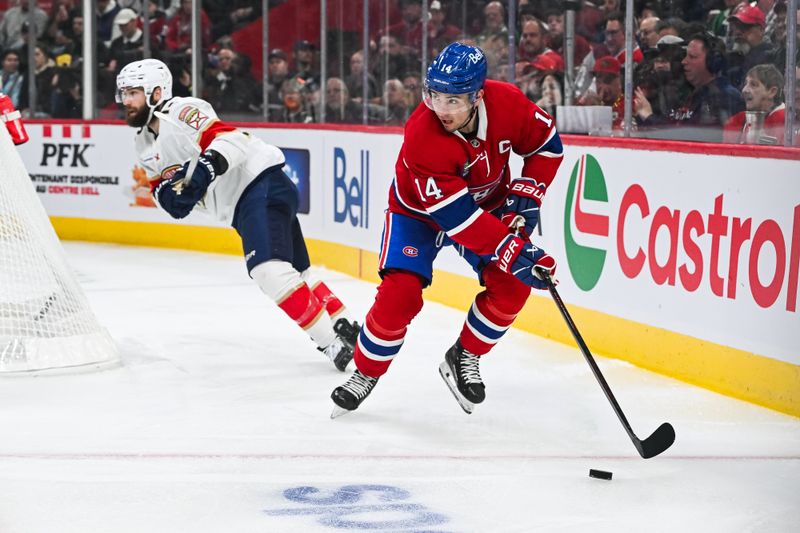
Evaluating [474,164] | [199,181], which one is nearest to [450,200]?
[474,164]

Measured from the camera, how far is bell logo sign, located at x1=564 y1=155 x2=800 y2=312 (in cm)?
380

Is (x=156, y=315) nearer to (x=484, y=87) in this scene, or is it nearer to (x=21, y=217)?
(x=21, y=217)

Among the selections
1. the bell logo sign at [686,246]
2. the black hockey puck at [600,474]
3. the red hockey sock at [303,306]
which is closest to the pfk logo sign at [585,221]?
the bell logo sign at [686,246]

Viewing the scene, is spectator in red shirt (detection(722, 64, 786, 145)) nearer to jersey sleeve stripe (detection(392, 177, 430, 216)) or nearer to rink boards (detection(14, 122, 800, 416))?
rink boards (detection(14, 122, 800, 416))

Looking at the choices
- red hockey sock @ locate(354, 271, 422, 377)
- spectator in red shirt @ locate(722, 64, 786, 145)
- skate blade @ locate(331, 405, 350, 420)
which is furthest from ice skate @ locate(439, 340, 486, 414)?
spectator in red shirt @ locate(722, 64, 786, 145)

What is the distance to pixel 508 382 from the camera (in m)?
4.27

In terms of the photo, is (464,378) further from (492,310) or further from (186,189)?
(186,189)

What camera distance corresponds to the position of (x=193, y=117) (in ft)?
14.5

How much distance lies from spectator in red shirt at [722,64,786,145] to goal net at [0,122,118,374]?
231cm

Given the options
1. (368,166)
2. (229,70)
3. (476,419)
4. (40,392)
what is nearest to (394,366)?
(476,419)

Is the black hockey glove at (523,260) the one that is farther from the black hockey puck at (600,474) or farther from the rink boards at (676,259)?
the rink boards at (676,259)

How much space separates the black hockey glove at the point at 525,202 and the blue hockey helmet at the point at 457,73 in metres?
0.39

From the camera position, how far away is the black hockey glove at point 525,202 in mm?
3514

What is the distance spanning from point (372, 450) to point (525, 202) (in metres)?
0.82
